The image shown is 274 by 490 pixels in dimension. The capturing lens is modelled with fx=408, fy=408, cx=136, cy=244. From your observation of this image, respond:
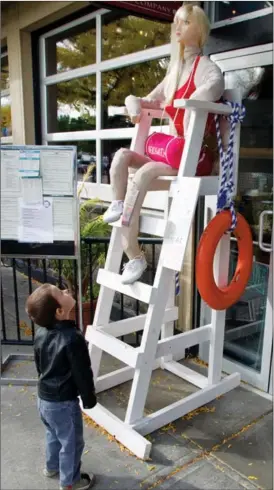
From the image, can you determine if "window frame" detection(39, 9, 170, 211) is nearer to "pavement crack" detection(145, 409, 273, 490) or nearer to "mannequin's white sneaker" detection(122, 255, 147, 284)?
"mannequin's white sneaker" detection(122, 255, 147, 284)

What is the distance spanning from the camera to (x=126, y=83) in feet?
14.2

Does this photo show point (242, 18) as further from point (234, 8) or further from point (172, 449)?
point (172, 449)

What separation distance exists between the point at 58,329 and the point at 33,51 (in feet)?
15.8

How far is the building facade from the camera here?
9.53 feet

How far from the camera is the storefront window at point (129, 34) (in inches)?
150

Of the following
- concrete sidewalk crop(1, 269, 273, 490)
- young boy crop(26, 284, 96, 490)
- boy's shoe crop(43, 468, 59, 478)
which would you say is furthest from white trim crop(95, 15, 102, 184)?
boy's shoe crop(43, 468, 59, 478)

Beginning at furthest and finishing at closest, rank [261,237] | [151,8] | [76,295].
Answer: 1. [76,295]
2. [261,237]
3. [151,8]

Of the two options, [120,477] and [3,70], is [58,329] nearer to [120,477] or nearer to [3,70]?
[120,477]

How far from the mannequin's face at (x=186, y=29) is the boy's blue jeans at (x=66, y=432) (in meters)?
2.19

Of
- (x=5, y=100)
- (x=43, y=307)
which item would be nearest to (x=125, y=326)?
(x=43, y=307)

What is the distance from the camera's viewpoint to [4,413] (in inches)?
110

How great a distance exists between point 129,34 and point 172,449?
385 cm

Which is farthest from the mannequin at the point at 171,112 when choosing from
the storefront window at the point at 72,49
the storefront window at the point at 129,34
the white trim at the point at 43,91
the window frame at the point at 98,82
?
the white trim at the point at 43,91

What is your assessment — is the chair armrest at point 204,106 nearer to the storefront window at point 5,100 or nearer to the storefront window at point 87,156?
the storefront window at point 87,156
